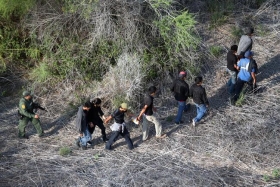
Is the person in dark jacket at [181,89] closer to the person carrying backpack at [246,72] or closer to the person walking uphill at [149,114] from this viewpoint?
the person walking uphill at [149,114]

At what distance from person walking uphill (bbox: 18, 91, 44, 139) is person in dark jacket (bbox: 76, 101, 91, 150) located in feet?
3.46

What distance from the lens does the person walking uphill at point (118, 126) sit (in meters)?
7.34

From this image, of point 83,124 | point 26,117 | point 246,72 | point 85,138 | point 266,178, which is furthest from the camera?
point 246,72

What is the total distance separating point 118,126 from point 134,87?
1.64 m

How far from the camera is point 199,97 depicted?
26.2 feet

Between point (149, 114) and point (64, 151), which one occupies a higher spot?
point (149, 114)

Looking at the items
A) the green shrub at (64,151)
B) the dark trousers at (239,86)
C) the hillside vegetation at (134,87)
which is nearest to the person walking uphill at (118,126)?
the hillside vegetation at (134,87)

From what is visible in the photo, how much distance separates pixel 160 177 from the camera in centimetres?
690

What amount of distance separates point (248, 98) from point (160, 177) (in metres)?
3.34

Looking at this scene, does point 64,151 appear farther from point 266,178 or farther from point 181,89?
point 266,178

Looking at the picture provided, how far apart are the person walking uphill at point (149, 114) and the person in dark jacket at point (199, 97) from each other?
3.00 ft

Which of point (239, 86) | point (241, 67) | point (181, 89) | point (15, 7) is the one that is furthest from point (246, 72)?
point (15, 7)

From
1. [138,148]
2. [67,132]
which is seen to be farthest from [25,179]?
[138,148]

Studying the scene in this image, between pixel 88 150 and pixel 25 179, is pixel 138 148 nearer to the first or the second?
pixel 88 150
